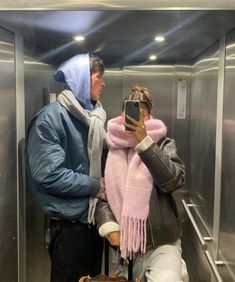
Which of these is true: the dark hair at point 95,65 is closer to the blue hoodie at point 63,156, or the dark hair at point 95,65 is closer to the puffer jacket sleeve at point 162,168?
the blue hoodie at point 63,156

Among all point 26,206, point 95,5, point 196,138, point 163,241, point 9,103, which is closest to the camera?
point 95,5

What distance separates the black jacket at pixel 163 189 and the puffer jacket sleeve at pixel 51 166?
14 centimetres

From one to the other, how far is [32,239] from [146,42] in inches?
34.1

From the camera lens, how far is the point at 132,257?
1.11m

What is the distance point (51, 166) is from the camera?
1131 mm

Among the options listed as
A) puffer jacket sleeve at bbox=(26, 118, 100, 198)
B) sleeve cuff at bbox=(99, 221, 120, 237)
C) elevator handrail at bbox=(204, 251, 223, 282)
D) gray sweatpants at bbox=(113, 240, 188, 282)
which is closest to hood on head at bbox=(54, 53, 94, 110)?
puffer jacket sleeve at bbox=(26, 118, 100, 198)

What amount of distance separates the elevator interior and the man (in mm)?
112

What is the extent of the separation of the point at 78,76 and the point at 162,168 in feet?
1.39

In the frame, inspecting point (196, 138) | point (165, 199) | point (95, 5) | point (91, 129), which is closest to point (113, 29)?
point (95, 5)

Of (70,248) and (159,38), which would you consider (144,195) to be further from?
(159,38)

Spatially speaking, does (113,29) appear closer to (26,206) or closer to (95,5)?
(95,5)

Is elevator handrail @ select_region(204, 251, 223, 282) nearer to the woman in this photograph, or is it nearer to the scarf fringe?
the woman

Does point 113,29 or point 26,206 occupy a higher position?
point 113,29

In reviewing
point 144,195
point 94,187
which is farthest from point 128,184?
point 94,187
